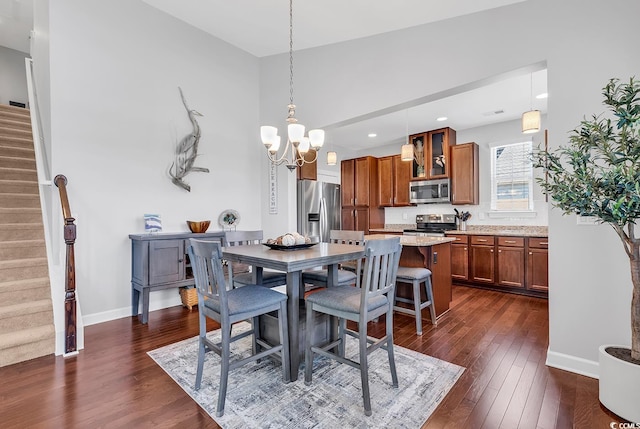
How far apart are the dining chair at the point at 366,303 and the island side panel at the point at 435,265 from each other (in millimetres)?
1338

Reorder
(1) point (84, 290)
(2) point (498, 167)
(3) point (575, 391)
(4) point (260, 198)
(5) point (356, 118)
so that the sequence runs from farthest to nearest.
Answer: (2) point (498, 167), (4) point (260, 198), (5) point (356, 118), (1) point (84, 290), (3) point (575, 391)

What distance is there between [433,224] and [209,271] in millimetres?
4802

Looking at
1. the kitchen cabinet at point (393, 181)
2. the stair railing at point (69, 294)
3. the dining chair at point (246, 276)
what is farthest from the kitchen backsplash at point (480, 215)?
the stair railing at point (69, 294)

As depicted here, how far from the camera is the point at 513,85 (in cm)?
369

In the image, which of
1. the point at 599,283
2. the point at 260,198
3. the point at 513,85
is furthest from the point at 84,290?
the point at 513,85

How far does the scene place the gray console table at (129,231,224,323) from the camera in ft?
10.7

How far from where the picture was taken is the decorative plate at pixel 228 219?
165 inches

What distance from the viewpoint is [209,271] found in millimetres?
1899

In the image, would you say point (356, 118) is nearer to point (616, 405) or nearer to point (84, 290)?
point (616, 405)

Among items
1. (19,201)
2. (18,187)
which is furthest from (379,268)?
(18,187)

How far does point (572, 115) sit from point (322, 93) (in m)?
2.60

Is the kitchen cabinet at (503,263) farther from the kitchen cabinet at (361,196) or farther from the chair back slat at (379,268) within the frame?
the chair back slat at (379,268)

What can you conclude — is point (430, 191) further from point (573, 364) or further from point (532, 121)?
point (573, 364)

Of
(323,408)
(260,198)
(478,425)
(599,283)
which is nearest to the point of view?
(478,425)
